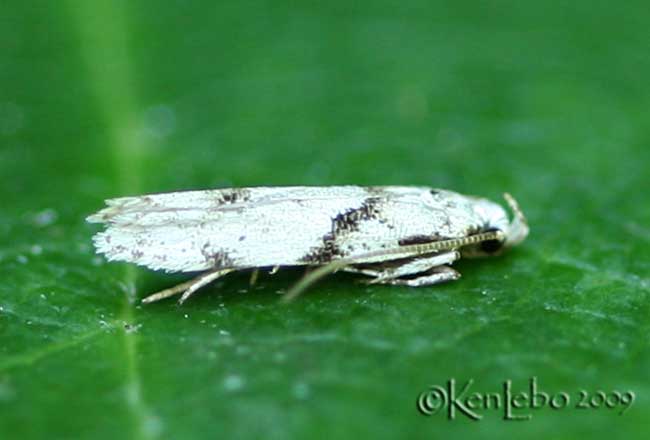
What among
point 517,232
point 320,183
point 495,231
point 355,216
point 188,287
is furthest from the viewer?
point 320,183

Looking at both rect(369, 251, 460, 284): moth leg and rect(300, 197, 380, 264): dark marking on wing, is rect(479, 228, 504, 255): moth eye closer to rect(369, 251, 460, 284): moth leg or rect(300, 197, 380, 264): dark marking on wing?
rect(369, 251, 460, 284): moth leg

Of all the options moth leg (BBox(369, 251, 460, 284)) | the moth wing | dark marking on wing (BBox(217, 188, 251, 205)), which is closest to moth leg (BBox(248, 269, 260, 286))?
the moth wing

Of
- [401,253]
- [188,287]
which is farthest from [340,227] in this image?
[188,287]

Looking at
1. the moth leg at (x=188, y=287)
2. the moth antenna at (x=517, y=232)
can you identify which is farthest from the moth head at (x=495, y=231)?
the moth leg at (x=188, y=287)

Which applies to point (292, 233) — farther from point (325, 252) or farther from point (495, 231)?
point (495, 231)

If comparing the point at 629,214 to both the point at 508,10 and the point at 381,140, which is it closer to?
the point at 381,140

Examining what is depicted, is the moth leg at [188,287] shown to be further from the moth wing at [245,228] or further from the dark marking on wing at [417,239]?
the dark marking on wing at [417,239]
